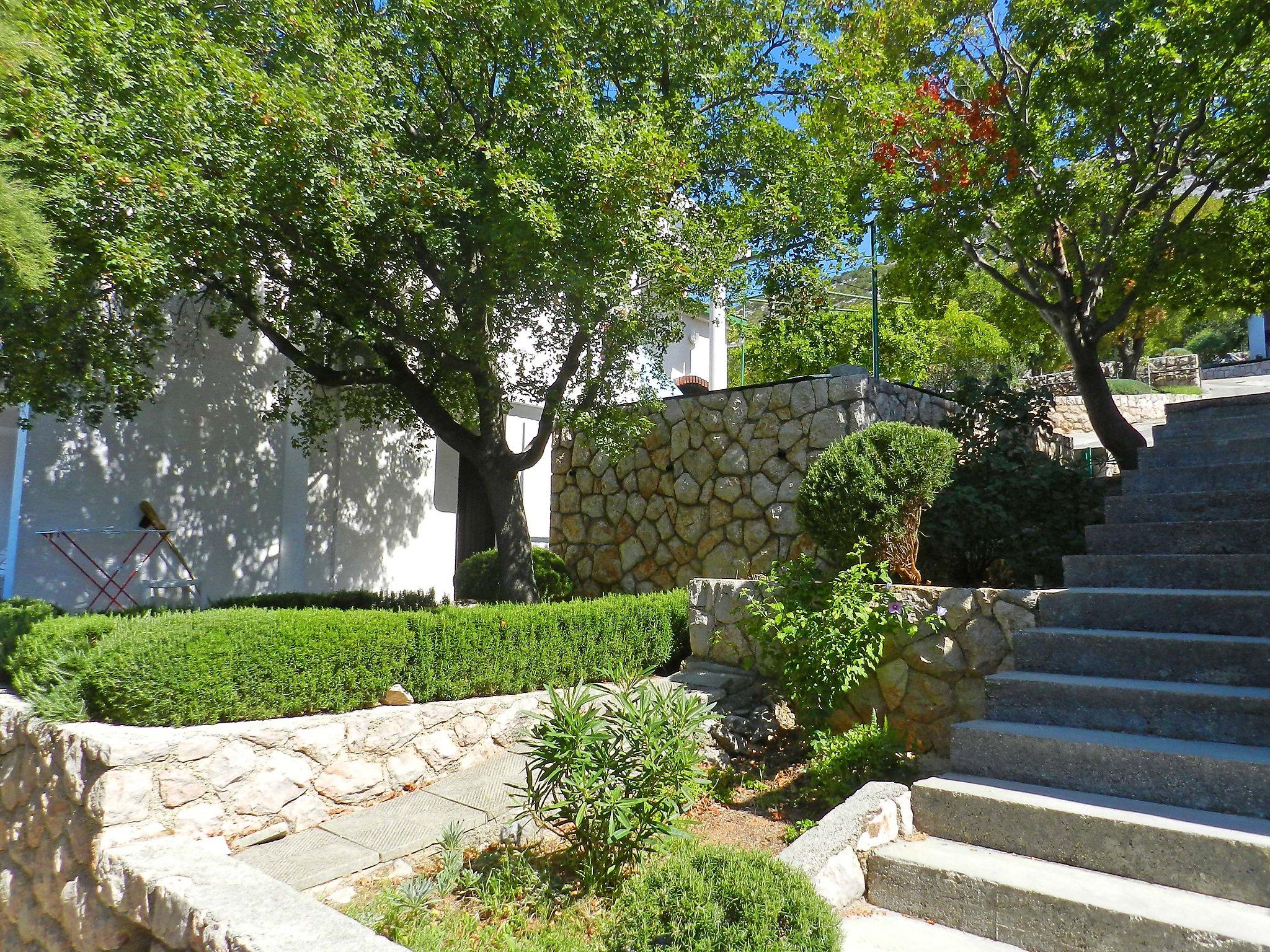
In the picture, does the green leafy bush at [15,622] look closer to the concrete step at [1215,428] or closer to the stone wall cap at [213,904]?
the stone wall cap at [213,904]

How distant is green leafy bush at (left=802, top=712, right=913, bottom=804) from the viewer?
425 cm

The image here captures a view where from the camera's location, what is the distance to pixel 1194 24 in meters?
5.66

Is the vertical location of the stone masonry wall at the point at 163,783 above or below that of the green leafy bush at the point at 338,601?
below

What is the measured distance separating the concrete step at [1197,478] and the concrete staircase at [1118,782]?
1.02 ft

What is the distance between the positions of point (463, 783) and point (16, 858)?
2.67m

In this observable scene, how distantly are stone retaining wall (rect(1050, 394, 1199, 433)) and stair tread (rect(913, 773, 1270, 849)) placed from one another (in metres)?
11.6

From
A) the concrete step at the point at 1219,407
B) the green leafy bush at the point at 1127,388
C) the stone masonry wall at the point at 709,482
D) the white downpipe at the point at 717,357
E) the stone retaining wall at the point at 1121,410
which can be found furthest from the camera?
the white downpipe at the point at 717,357

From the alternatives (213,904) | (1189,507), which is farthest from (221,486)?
(1189,507)

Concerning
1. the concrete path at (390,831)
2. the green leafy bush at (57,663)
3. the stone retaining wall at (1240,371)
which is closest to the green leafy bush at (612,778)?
the concrete path at (390,831)

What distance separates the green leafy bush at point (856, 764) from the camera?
4246 millimetres

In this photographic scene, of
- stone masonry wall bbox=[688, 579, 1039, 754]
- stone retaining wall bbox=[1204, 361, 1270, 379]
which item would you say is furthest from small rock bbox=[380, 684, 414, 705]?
stone retaining wall bbox=[1204, 361, 1270, 379]

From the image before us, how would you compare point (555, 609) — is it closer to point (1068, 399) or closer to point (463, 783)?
point (463, 783)

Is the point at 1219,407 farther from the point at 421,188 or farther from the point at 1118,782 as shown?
the point at 421,188

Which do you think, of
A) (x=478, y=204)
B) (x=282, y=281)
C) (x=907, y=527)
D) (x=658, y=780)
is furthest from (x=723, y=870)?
(x=282, y=281)
